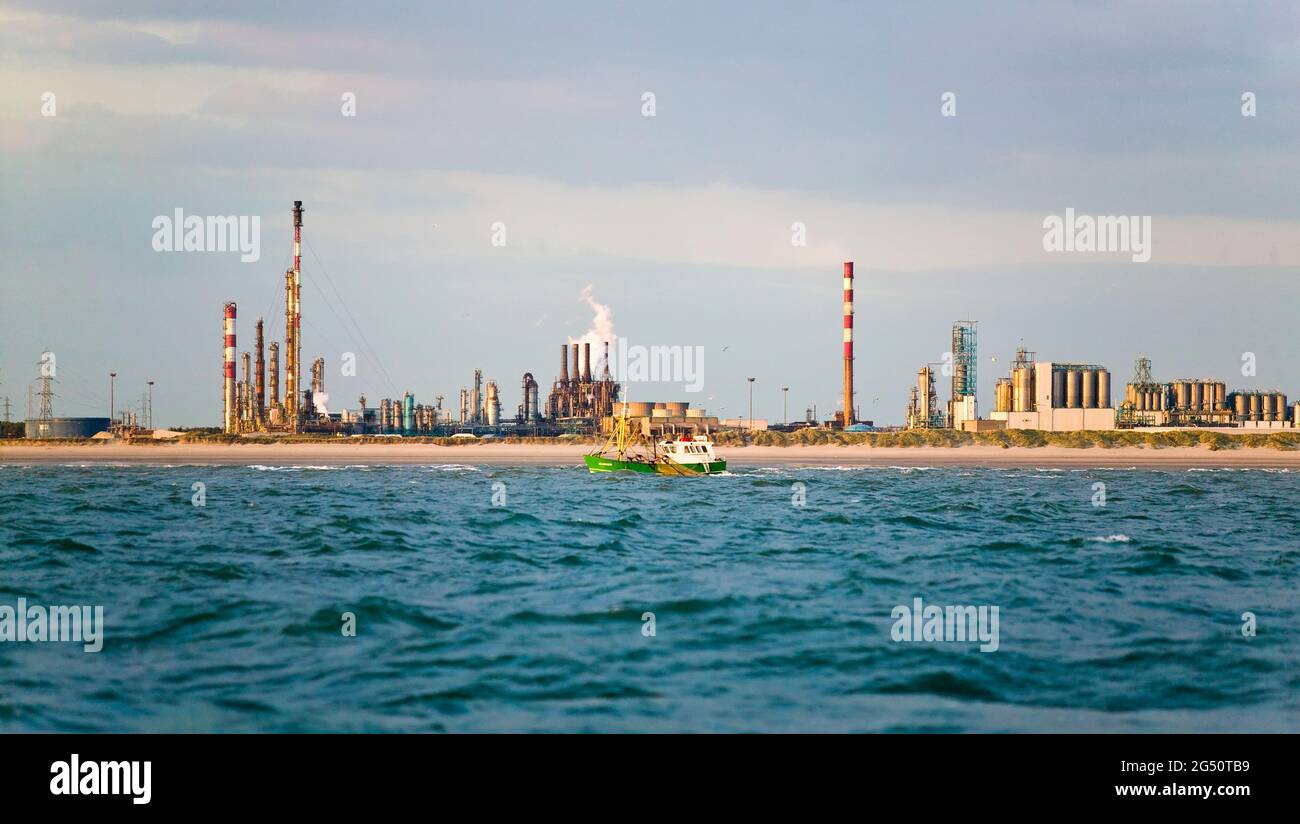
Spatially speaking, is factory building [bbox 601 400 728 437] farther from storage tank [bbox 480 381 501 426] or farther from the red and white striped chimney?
the red and white striped chimney

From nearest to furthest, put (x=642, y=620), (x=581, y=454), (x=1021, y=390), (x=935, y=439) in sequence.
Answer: (x=642, y=620) → (x=581, y=454) → (x=935, y=439) → (x=1021, y=390)

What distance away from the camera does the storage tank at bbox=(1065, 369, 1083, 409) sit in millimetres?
119875

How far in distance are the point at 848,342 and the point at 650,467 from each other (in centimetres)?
6079

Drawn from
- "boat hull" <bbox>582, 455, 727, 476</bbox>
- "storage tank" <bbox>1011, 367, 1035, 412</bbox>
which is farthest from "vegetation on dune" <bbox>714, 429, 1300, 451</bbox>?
"boat hull" <bbox>582, 455, 727, 476</bbox>

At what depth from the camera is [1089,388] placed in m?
121

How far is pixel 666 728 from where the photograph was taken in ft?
36.8

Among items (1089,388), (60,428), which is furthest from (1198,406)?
(60,428)

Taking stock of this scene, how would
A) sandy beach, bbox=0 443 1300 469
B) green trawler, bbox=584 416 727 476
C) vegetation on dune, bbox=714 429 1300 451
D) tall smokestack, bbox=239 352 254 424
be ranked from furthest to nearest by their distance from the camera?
tall smokestack, bbox=239 352 254 424 → vegetation on dune, bbox=714 429 1300 451 → sandy beach, bbox=0 443 1300 469 → green trawler, bbox=584 416 727 476

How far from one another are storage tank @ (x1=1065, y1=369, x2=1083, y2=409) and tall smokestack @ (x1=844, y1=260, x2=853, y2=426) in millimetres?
23125

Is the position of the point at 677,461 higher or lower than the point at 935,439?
lower

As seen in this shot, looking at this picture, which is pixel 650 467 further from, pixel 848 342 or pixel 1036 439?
pixel 848 342
